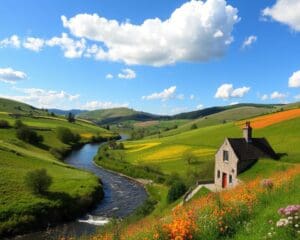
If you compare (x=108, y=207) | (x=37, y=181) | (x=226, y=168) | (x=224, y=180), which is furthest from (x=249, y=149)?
(x=37, y=181)

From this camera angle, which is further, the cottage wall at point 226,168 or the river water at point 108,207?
the cottage wall at point 226,168

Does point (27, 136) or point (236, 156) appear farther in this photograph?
point (27, 136)

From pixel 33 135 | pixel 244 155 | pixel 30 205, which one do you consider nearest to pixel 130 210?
pixel 30 205

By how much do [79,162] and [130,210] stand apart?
189 feet

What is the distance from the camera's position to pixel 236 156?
1925 inches

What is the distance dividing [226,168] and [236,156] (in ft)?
9.43

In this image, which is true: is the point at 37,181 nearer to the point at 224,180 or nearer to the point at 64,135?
the point at 224,180

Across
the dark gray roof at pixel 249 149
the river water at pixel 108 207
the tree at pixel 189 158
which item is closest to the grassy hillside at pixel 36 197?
the river water at pixel 108 207

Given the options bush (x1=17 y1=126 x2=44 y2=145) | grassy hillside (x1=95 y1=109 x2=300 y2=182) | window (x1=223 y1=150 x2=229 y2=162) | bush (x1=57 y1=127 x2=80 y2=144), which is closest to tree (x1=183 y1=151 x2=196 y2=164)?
grassy hillside (x1=95 y1=109 x2=300 y2=182)

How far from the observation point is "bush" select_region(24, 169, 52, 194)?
5647 cm

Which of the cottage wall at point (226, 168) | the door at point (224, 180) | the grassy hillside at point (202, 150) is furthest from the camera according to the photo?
the grassy hillside at point (202, 150)

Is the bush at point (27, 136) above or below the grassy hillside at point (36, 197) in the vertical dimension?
above

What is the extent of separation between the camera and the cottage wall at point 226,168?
49.1m

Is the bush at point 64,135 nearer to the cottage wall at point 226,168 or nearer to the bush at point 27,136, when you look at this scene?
the bush at point 27,136
